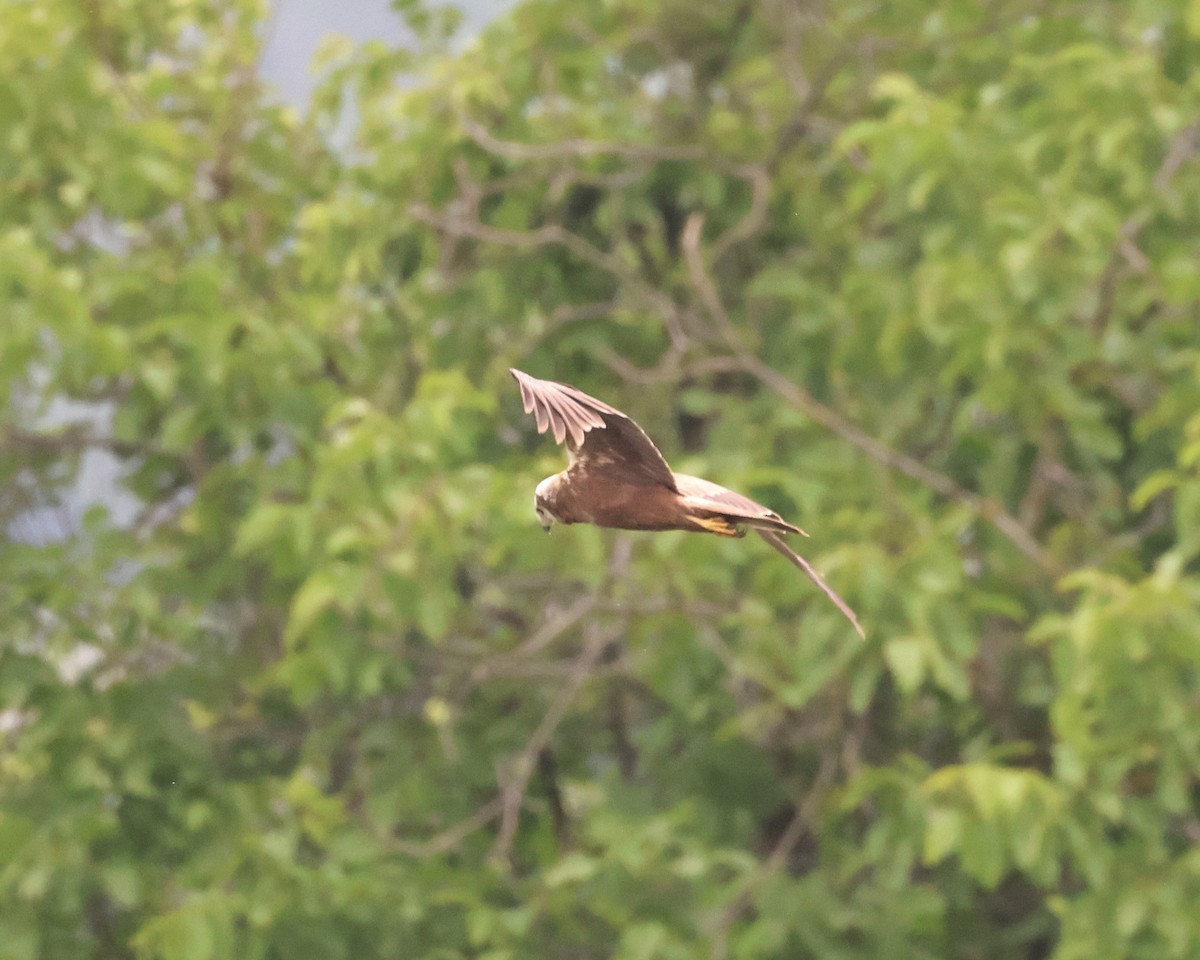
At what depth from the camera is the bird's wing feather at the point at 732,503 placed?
48.3 inches

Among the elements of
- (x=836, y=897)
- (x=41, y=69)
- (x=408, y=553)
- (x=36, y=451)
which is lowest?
(x=836, y=897)

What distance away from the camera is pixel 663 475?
4.13 feet

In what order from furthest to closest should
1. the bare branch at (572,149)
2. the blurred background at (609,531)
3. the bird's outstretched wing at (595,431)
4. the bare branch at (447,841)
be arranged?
the bare branch at (572,149)
the bare branch at (447,841)
the blurred background at (609,531)
the bird's outstretched wing at (595,431)

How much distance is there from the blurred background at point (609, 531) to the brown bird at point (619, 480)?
2256 millimetres

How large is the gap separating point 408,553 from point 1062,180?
1646 mm

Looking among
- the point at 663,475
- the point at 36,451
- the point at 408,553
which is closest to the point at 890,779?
the point at 408,553

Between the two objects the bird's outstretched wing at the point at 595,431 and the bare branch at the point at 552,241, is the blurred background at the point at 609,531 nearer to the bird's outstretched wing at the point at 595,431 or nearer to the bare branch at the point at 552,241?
the bare branch at the point at 552,241

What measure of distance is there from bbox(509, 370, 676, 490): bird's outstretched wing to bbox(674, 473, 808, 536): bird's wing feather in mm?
36

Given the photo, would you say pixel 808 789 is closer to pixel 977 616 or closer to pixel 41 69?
pixel 977 616

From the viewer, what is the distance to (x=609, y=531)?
4113 mm

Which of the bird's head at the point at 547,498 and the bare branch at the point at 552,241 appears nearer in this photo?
the bird's head at the point at 547,498

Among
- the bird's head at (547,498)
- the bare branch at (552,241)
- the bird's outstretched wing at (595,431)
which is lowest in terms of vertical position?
the bird's head at (547,498)

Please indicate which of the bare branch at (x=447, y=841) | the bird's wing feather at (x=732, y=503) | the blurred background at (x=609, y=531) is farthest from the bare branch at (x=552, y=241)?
the bird's wing feather at (x=732, y=503)

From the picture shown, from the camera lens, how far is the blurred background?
3838mm
